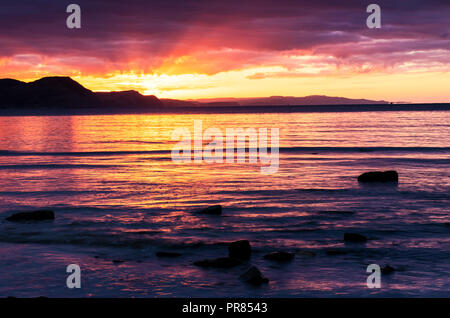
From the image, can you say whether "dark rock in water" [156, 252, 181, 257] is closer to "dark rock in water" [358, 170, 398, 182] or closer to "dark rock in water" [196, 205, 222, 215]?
"dark rock in water" [196, 205, 222, 215]

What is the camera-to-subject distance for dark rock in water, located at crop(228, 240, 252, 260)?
460 inches

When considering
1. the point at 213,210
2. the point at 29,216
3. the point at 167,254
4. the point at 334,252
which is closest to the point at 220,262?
the point at 167,254

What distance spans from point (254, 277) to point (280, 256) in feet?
5.81

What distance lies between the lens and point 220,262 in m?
11.1

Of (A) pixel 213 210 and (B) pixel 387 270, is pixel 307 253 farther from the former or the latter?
(A) pixel 213 210

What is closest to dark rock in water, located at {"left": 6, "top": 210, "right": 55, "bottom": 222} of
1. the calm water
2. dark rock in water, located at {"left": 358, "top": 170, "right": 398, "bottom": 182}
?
the calm water

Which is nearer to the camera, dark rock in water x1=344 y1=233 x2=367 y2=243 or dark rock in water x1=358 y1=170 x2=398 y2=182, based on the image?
dark rock in water x1=344 y1=233 x2=367 y2=243

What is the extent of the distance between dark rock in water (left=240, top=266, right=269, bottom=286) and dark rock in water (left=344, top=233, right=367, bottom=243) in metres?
4.14

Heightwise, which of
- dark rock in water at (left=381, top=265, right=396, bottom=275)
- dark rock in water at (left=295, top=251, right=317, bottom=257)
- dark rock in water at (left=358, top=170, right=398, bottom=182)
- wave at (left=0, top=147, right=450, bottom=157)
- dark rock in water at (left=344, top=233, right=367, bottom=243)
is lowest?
dark rock in water at (left=381, top=265, right=396, bottom=275)

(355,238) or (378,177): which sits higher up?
(378,177)
